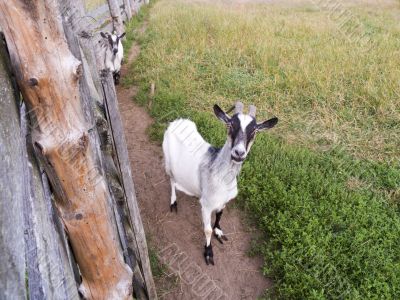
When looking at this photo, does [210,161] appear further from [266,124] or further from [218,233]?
[218,233]

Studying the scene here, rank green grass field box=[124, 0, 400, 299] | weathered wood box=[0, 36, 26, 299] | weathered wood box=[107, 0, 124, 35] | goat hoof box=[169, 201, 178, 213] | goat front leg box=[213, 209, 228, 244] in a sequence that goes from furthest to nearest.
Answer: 1. weathered wood box=[107, 0, 124, 35]
2. goat hoof box=[169, 201, 178, 213]
3. goat front leg box=[213, 209, 228, 244]
4. green grass field box=[124, 0, 400, 299]
5. weathered wood box=[0, 36, 26, 299]

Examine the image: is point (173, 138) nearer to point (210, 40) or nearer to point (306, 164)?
point (306, 164)

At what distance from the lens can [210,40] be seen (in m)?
9.37

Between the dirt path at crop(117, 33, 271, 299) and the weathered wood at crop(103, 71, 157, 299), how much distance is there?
38.2 inches

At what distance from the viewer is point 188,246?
411 cm

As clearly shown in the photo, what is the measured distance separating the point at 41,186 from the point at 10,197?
1.14 feet

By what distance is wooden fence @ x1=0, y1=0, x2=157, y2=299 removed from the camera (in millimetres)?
1136

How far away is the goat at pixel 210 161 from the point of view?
3.26m

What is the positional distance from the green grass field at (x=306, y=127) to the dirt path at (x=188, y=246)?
25 centimetres

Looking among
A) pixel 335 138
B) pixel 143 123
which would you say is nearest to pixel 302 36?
pixel 335 138

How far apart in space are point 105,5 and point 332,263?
36.7 feet

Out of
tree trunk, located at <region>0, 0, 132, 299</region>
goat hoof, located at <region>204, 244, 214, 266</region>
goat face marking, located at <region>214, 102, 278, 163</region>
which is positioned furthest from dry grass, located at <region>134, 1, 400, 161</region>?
tree trunk, located at <region>0, 0, 132, 299</region>

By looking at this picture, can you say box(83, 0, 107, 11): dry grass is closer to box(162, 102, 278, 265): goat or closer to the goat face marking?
box(162, 102, 278, 265): goat

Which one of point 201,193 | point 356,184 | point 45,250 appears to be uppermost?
point 45,250
